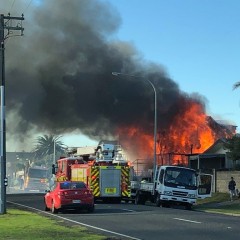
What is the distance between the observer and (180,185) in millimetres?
29438

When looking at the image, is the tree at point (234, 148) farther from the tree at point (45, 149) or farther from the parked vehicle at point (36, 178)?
the tree at point (45, 149)

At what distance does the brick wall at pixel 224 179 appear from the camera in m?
37.1

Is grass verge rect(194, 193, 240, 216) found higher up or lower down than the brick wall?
lower down

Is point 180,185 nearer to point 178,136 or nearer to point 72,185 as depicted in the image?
point 72,185

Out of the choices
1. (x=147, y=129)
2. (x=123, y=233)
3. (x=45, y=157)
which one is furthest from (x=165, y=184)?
(x=45, y=157)

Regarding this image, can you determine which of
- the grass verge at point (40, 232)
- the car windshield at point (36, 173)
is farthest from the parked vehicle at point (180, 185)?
the car windshield at point (36, 173)

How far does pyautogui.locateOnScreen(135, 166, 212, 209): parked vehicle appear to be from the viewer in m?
29.4

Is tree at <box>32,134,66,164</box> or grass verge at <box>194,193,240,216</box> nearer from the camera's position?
grass verge at <box>194,193,240,216</box>

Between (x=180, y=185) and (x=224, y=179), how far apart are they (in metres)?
10.3

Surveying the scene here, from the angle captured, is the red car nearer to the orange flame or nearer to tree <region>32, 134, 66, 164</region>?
the orange flame

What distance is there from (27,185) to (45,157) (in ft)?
Answer: 180

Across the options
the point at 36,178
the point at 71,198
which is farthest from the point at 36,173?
the point at 71,198

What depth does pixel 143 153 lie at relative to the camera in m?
53.1

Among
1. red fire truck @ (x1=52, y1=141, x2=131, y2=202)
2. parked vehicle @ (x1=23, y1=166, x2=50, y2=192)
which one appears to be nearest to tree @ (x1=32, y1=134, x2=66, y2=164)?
parked vehicle @ (x1=23, y1=166, x2=50, y2=192)
